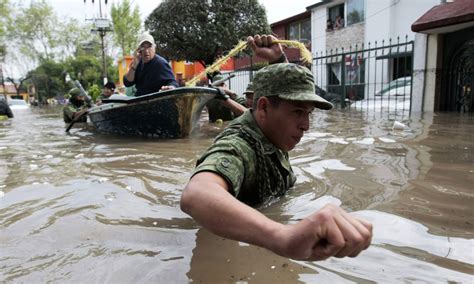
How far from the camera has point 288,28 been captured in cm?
2381

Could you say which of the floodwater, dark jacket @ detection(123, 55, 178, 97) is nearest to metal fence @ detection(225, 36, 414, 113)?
dark jacket @ detection(123, 55, 178, 97)

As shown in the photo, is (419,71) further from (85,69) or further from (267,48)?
(85,69)

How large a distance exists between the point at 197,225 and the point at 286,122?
82 centimetres

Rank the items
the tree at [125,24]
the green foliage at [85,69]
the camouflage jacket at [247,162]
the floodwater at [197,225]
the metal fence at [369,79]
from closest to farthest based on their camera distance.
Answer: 1. the camouflage jacket at [247,162]
2. the floodwater at [197,225]
3. the metal fence at [369,79]
4. the tree at [125,24]
5. the green foliage at [85,69]

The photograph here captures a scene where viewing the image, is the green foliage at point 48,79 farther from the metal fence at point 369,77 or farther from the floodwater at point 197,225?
the floodwater at point 197,225

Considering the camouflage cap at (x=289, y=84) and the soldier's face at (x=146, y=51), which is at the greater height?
the soldier's face at (x=146, y=51)

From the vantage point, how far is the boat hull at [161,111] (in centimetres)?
600

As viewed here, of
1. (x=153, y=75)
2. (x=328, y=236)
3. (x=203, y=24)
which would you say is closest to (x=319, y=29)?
(x=203, y=24)

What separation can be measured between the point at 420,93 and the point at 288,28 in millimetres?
15118

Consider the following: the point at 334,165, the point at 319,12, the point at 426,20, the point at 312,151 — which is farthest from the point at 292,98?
the point at 319,12

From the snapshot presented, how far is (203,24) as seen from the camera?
17.6 m

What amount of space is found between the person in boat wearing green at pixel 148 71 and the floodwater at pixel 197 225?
215 centimetres

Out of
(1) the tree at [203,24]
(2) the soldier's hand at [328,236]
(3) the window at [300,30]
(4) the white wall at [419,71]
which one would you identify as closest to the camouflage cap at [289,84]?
(2) the soldier's hand at [328,236]

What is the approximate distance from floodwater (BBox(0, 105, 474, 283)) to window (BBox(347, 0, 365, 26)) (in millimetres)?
14660
